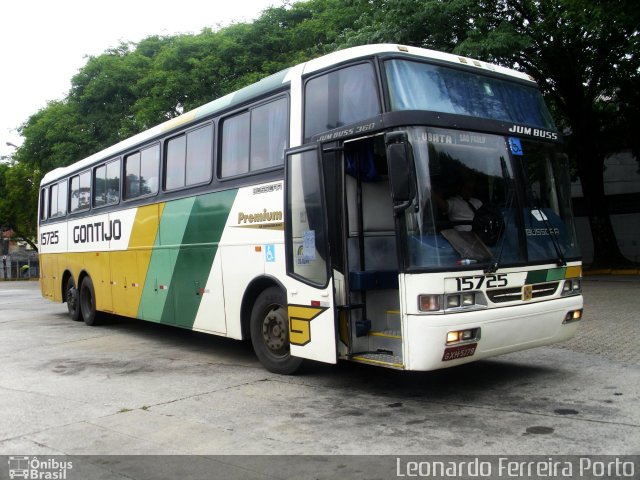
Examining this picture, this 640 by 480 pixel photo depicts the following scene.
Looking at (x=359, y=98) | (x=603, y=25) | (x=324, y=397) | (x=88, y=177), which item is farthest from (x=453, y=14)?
(x=324, y=397)

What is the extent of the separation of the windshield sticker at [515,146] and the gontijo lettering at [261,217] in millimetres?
2642

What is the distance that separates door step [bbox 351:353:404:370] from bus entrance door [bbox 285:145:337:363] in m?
0.27

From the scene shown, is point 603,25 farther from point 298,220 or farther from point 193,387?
point 193,387

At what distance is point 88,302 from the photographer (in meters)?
13.7

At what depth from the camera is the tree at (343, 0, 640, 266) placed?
15461 mm

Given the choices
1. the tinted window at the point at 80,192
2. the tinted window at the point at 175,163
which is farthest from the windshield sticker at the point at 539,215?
the tinted window at the point at 80,192

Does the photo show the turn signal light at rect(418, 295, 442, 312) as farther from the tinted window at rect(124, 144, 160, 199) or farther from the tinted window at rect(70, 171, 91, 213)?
the tinted window at rect(70, 171, 91, 213)

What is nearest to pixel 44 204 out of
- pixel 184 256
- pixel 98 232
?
pixel 98 232

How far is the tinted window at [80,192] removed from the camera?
13264 mm

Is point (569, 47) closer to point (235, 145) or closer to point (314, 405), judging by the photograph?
point (235, 145)

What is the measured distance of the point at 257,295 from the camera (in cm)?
808

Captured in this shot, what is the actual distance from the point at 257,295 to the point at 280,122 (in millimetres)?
→ 2190

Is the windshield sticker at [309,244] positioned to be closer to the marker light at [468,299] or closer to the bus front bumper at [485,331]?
the bus front bumper at [485,331]

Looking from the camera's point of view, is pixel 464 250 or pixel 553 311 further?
pixel 553 311
